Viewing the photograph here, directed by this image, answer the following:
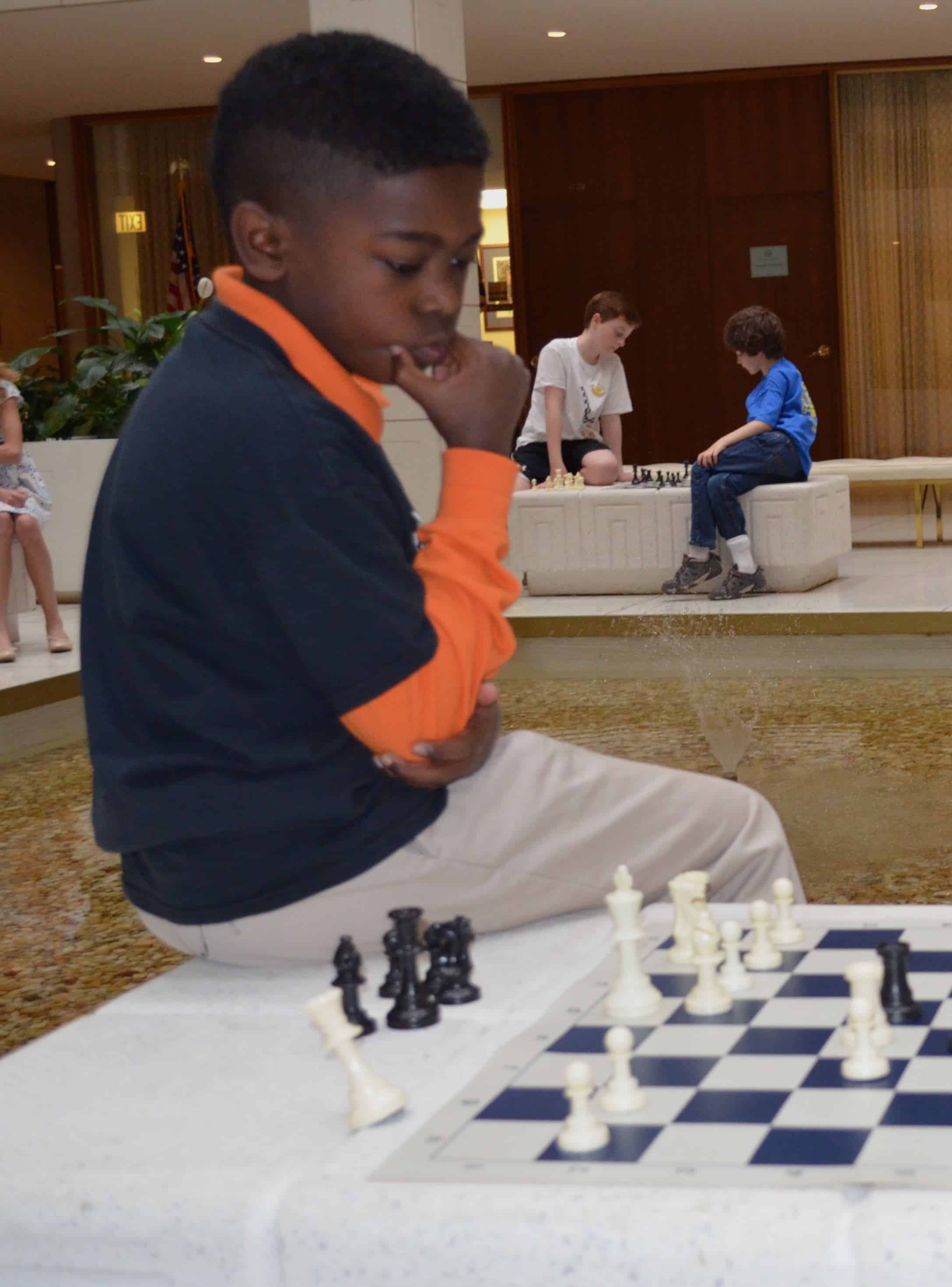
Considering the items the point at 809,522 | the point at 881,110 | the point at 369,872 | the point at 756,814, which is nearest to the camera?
the point at 369,872

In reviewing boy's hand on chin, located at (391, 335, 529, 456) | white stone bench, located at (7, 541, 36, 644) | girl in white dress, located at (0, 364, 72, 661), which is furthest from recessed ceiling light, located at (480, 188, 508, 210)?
boy's hand on chin, located at (391, 335, 529, 456)

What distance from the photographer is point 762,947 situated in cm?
148

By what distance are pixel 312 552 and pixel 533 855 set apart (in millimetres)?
417

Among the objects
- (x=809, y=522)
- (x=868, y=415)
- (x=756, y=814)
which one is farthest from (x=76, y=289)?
(x=756, y=814)

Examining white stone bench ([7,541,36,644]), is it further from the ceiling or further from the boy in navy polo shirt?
the boy in navy polo shirt

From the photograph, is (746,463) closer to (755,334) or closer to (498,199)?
(755,334)

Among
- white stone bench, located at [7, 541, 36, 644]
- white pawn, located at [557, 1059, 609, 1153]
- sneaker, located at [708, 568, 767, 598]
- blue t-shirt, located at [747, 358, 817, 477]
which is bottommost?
sneaker, located at [708, 568, 767, 598]

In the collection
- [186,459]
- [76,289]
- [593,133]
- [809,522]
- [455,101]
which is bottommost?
[809,522]

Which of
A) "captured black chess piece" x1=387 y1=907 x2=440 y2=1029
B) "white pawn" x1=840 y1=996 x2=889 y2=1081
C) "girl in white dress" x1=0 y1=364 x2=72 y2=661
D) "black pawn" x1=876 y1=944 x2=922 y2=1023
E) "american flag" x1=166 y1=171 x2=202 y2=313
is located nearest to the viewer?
"white pawn" x1=840 y1=996 x2=889 y2=1081

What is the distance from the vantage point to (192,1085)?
1.33m

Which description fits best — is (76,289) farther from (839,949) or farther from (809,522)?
(839,949)

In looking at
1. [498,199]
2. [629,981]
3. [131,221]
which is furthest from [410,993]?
[131,221]

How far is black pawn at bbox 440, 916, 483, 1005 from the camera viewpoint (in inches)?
57.3

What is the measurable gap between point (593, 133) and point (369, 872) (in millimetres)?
11782
